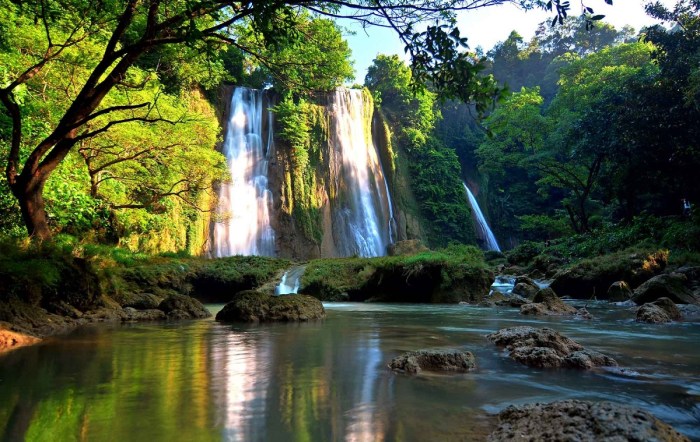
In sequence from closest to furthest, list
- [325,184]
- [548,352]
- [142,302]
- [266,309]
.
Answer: [548,352]
[266,309]
[142,302]
[325,184]

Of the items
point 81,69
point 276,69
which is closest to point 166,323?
point 276,69

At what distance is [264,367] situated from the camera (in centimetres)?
399

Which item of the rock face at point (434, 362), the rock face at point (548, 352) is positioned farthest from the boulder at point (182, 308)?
the rock face at point (548, 352)

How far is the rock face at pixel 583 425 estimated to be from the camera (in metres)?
1.81

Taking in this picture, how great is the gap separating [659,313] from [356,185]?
24.1 m

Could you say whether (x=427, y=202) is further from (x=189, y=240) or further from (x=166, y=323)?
(x=166, y=323)

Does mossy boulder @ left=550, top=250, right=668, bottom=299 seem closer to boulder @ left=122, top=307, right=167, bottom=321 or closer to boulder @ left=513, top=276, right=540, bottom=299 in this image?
boulder @ left=513, top=276, right=540, bottom=299

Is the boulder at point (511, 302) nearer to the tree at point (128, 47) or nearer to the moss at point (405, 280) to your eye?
the moss at point (405, 280)

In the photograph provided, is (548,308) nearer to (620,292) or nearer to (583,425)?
(620,292)

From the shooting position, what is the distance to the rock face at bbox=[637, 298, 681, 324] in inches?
325

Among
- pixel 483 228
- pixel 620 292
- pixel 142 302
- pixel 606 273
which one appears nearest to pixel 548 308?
pixel 620 292

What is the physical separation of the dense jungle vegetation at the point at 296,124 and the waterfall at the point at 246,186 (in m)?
1.41

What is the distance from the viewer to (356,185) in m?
31.4

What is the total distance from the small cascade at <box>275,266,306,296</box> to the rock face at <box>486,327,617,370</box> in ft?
43.8
